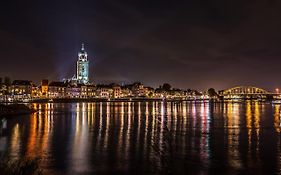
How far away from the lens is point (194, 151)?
18.0 meters

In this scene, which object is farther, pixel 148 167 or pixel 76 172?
pixel 148 167

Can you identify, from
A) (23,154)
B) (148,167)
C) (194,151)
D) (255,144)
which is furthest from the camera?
(255,144)

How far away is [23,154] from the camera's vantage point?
1681cm

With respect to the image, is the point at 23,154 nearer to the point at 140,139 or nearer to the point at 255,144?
the point at 140,139

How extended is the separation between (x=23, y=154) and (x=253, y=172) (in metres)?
10.6

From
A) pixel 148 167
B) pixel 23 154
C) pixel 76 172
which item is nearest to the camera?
pixel 76 172

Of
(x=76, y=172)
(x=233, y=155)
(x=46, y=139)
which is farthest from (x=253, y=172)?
(x=46, y=139)

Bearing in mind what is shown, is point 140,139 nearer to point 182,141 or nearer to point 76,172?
point 182,141

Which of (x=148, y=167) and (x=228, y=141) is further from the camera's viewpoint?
(x=228, y=141)

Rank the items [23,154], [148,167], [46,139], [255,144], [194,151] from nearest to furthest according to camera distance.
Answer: [148,167]
[23,154]
[194,151]
[255,144]
[46,139]

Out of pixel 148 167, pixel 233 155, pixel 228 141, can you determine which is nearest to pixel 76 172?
pixel 148 167

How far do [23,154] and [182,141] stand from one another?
388 inches

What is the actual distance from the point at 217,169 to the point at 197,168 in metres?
0.79

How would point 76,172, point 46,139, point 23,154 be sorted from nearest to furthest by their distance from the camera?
point 76,172 → point 23,154 → point 46,139
